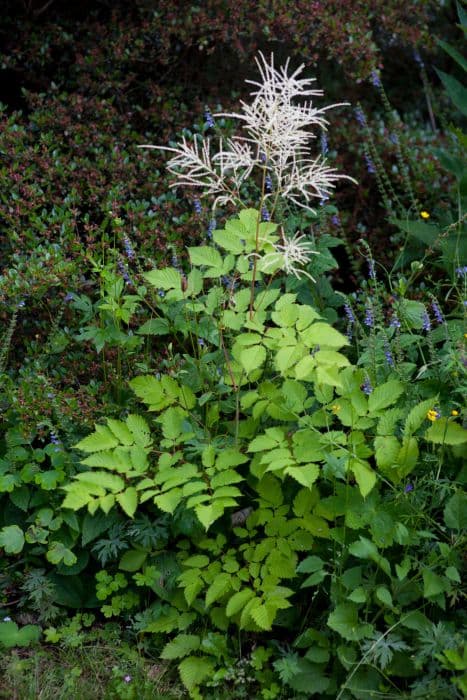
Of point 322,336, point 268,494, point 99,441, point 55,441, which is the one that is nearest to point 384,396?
point 322,336

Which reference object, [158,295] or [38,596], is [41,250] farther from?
[38,596]

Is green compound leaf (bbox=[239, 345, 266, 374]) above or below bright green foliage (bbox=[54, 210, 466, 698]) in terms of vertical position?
above

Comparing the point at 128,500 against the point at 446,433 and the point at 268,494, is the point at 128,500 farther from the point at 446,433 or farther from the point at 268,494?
the point at 446,433

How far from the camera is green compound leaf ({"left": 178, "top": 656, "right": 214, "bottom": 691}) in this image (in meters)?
2.57

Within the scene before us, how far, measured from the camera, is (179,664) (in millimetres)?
2650

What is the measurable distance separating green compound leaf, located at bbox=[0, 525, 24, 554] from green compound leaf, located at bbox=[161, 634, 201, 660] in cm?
57

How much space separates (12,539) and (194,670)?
0.71 m

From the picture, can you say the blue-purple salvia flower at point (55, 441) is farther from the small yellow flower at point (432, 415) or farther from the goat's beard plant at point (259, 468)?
the small yellow flower at point (432, 415)

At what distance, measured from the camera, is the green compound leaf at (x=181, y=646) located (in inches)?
103

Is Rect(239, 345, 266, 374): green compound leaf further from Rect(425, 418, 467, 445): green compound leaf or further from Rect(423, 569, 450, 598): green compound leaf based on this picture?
Rect(423, 569, 450, 598): green compound leaf

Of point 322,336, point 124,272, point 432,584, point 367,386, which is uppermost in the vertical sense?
point 322,336

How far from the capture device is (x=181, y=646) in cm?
264

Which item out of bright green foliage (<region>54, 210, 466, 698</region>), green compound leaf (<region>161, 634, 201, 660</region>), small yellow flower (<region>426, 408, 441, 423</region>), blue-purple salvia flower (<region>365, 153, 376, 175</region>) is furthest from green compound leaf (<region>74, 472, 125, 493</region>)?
blue-purple salvia flower (<region>365, 153, 376, 175</region>)

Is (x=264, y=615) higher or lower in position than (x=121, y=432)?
lower
